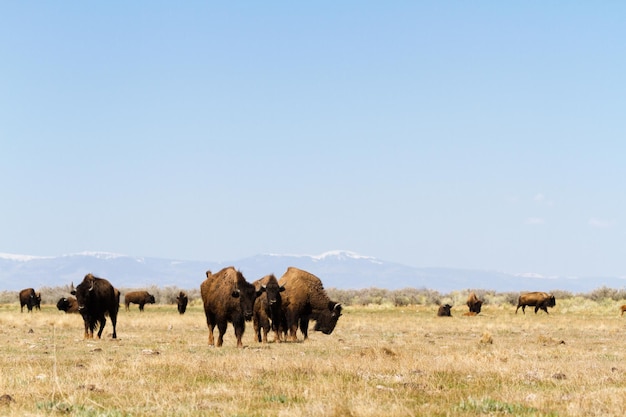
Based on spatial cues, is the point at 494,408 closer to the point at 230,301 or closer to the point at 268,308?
the point at 230,301

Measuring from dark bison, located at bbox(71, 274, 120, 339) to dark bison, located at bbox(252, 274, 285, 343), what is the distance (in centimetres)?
555

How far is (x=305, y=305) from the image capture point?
2816 cm

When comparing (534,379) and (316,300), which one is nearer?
(534,379)

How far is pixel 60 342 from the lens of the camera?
2612 centimetres

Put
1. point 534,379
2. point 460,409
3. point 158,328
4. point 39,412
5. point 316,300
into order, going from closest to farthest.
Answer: point 39,412
point 460,409
point 534,379
point 316,300
point 158,328

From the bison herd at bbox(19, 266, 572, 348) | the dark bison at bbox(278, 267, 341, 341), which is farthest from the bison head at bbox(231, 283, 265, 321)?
the dark bison at bbox(278, 267, 341, 341)

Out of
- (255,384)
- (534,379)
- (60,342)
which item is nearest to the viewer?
(255,384)

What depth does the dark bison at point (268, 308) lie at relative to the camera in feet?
85.4

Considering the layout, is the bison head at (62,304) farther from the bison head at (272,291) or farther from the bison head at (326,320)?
the bison head at (272,291)

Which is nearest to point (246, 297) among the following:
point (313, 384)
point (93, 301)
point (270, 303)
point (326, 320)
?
point (270, 303)

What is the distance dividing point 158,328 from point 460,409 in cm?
2825

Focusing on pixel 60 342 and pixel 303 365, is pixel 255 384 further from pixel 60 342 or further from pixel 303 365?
pixel 60 342

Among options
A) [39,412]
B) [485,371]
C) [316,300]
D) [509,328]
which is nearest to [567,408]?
[485,371]

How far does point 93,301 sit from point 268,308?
21.9 feet
